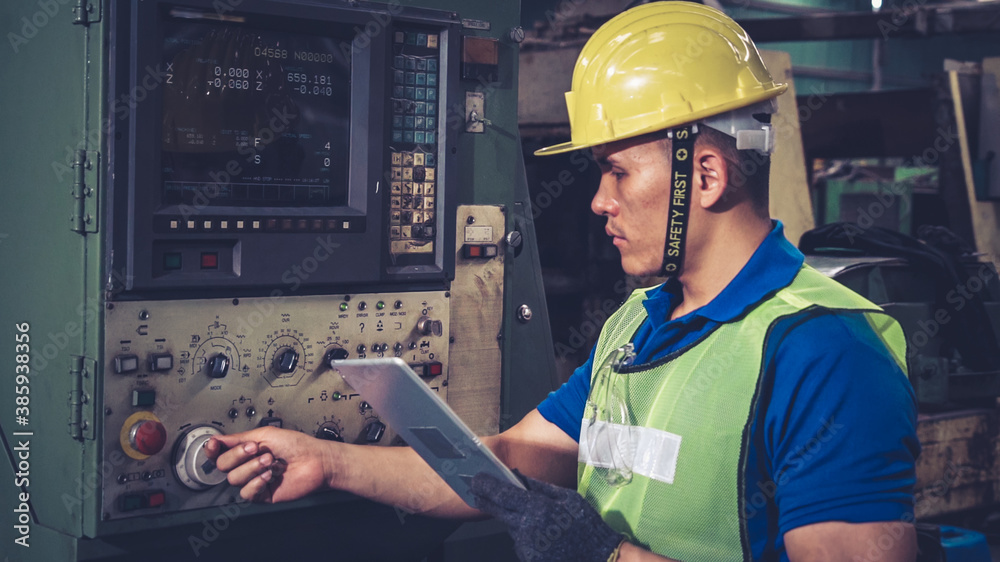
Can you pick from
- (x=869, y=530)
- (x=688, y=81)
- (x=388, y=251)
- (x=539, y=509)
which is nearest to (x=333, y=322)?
(x=388, y=251)

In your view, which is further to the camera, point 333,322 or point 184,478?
point 333,322

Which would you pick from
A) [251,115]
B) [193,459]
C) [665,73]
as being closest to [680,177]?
[665,73]

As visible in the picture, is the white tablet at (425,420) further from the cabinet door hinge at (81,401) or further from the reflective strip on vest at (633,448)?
the cabinet door hinge at (81,401)

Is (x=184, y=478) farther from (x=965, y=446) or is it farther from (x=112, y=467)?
(x=965, y=446)

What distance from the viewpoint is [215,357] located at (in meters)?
1.59

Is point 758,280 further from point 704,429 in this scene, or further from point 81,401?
point 81,401

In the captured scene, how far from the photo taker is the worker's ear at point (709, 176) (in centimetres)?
139

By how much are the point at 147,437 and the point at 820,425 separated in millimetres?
973

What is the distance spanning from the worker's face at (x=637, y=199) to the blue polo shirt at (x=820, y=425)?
0.43 feet

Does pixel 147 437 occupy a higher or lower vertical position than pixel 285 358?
lower

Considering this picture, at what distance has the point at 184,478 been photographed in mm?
1566

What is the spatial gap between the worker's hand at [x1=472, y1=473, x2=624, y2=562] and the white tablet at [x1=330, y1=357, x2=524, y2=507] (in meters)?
0.04

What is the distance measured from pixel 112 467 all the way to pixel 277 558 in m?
0.38

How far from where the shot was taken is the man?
119 centimetres
